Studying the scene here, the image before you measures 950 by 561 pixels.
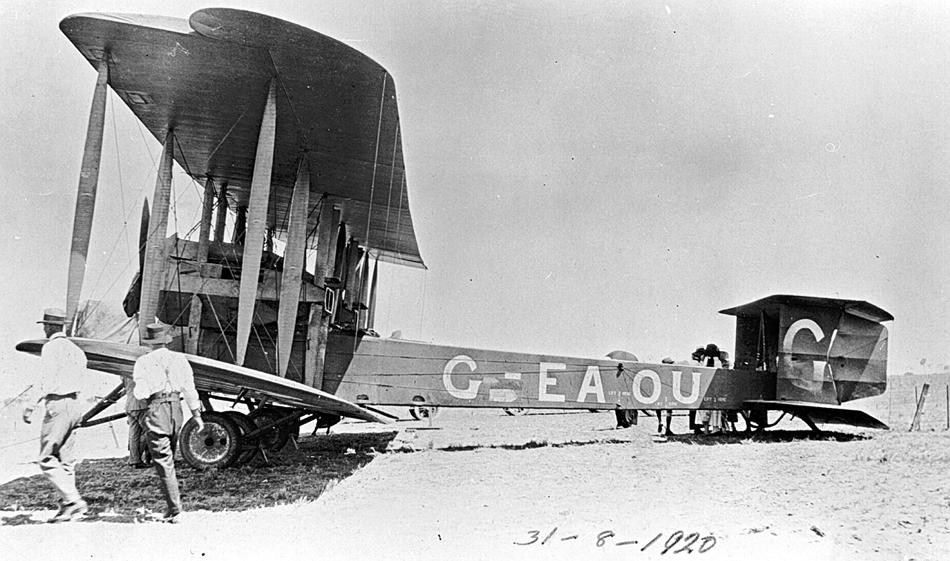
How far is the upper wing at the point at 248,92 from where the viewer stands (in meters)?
5.49

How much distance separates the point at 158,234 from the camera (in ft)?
22.9

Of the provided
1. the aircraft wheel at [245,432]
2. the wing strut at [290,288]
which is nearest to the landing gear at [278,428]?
the aircraft wheel at [245,432]

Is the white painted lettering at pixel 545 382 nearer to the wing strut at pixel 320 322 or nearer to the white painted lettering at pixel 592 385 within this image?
the white painted lettering at pixel 592 385

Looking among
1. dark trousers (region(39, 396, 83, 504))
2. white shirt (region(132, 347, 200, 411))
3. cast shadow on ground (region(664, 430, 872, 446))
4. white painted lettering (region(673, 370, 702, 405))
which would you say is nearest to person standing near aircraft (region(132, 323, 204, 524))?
white shirt (region(132, 347, 200, 411))

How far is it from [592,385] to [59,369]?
705cm

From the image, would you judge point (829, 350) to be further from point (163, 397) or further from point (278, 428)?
point (163, 397)

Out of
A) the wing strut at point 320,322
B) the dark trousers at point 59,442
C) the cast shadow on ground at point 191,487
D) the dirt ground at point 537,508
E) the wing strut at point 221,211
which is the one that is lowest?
the cast shadow on ground at point 191,487

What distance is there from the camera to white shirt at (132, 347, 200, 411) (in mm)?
4404

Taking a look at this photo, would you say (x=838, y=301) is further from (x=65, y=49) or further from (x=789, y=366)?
(x=65, y=49)

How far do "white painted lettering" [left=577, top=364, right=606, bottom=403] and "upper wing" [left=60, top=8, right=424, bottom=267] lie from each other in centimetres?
393

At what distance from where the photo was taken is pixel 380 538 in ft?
14.5

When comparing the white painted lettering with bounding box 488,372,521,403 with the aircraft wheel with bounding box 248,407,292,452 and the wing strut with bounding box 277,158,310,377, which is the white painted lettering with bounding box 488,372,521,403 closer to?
the aircraft wheel with bounding box 248,407,292,452

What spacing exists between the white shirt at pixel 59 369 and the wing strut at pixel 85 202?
927mm

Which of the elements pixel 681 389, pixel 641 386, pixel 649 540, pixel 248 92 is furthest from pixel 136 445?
pixel 681 389
